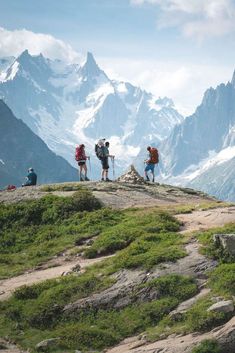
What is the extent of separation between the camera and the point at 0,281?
28000 millimetres

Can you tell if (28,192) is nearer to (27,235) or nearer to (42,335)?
(27,235)

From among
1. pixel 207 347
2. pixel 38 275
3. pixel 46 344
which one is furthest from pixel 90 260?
pixel 207 347

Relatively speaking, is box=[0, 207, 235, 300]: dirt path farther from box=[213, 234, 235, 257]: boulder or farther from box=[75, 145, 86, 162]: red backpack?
box=[75, 145, 86, 162]: red backpack

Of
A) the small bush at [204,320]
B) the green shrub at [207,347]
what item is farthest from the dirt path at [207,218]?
the green shrub at [207,347]

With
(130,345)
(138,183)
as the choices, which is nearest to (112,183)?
(138,183)

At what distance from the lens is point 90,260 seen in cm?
2906

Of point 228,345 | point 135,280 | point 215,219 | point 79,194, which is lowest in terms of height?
point 228,345

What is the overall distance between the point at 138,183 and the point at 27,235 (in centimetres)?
1526

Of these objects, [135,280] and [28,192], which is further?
[28,192]

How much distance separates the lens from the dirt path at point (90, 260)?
27125 millimetres

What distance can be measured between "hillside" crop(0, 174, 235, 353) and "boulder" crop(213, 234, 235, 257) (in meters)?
0.25

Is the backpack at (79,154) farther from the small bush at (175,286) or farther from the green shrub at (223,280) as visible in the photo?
the green shrub at (223,280)

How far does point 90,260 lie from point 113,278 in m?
4.11

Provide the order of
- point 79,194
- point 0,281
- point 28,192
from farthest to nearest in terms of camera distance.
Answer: point 28,192
point 79,194
point 0,281
